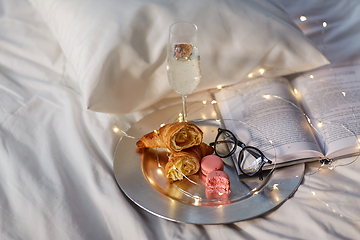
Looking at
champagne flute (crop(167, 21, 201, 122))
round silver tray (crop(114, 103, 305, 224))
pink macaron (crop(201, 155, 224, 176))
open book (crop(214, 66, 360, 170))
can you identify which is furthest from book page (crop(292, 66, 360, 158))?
champagne flute (crop(167, 21, 201, 122))

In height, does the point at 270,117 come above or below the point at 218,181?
above

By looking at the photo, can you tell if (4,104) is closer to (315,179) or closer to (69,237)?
(69,237)

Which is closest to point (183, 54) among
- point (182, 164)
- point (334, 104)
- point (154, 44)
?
point (154, 44)

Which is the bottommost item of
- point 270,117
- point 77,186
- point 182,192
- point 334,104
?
point 77,186

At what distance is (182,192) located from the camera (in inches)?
30.1

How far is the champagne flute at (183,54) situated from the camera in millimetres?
775

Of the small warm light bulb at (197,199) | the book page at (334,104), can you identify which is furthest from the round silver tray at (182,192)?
the book page at (334,104)

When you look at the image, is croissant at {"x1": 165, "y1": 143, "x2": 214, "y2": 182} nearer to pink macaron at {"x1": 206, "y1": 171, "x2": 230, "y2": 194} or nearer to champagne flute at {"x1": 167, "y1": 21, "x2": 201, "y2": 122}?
pink macaron at {"x1": 206, "y1": 171, "x2": 230, "y2": 194}

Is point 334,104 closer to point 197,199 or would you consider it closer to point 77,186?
point 197,199

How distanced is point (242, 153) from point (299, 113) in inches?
9.6

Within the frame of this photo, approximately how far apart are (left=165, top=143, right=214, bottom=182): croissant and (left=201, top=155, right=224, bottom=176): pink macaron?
0.5 inches

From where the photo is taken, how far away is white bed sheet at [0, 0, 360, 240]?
686 millimetres

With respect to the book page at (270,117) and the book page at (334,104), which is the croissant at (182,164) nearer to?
the book page at (270,117)

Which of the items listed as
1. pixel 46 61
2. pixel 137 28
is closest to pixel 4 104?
pixel 46 61
